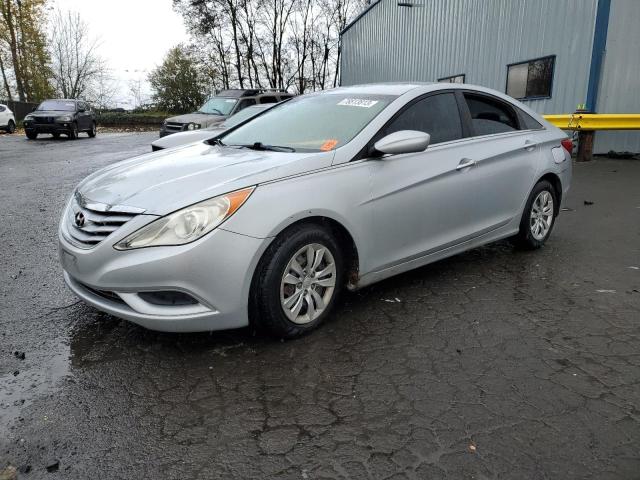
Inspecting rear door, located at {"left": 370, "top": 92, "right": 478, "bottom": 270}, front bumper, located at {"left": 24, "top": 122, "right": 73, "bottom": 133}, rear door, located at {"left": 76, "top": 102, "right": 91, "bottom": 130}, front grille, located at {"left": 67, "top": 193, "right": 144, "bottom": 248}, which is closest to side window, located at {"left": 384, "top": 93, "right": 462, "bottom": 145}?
rear door, located at {"left": 370, "top": 92, "right": 478, "bottom": 270}

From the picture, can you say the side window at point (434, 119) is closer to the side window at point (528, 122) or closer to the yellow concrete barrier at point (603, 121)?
the side window at point (528, 122)

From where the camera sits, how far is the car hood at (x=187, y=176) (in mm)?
2969

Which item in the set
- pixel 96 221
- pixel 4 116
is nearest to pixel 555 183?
pixel 96 221

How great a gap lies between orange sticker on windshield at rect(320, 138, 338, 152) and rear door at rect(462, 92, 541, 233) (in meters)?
1.32

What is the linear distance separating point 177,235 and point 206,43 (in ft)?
139

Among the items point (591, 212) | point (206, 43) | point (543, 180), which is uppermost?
point (206, 43)

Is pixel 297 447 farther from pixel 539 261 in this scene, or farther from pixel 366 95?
pixel 539 261

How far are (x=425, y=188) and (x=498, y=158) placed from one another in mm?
1055

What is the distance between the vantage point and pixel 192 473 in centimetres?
212

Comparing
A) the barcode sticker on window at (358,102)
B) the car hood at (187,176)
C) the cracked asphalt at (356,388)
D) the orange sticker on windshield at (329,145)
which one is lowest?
the cracked asphalt at (356,388)

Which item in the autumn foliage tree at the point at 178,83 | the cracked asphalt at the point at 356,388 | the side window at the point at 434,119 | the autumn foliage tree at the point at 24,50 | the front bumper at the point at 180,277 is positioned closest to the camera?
the cracked asphalt at the point at 356,388

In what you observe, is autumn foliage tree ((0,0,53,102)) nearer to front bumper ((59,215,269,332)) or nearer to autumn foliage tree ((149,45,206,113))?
autumn foliage tree ((149,45,206,113))

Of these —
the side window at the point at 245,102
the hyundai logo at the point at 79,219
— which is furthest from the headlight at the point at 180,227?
the side window at the point at 245,102

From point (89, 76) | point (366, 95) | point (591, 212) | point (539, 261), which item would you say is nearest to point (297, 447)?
point (366, 95)
